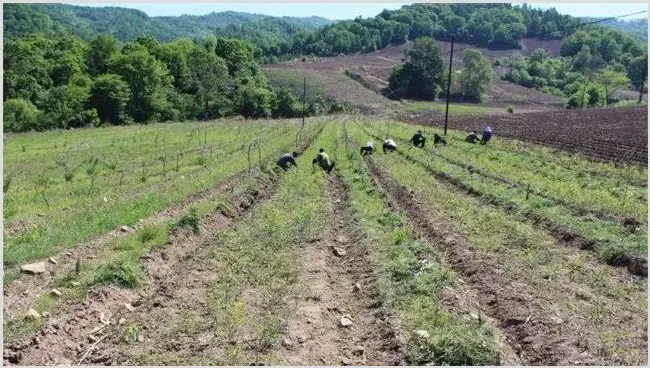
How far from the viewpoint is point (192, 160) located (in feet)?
94.2

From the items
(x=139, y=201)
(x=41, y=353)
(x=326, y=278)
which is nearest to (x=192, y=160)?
(x=139, y=201)

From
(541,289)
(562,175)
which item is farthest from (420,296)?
(562,175)

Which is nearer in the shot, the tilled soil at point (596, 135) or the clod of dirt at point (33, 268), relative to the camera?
the clod of dirt at point (33, 268)

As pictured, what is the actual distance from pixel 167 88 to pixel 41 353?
8184 centimetres

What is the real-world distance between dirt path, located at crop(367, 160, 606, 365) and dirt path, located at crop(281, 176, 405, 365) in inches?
68.2

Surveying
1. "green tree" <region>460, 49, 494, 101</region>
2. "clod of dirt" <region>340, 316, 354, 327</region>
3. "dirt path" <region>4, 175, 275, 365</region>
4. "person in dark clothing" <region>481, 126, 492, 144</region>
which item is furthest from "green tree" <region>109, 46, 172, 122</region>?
"clod of dirt" <region>340, 316, 354, 327</region>

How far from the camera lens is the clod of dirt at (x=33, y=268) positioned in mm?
10930

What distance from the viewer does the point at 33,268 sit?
11000 mm

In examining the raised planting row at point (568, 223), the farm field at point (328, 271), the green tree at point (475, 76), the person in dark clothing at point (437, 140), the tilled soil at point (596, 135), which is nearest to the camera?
the farm field at point (328, 271)

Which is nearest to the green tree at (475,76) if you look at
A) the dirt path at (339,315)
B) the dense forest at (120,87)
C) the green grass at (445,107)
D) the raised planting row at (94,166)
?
the green grass at (445,107)

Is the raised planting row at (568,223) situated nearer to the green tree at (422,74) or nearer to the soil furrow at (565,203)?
the soil furrow at (565,203)

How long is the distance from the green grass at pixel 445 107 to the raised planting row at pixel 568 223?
72.4 m

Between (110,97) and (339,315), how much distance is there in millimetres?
70178

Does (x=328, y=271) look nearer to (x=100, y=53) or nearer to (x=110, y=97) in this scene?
(x=110, y=97)
